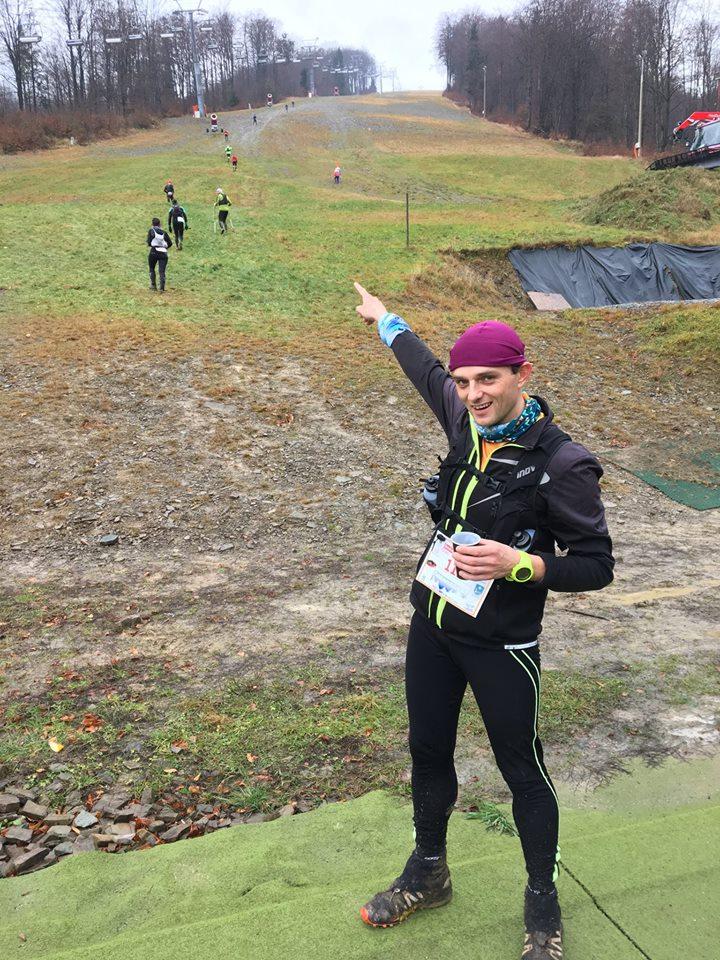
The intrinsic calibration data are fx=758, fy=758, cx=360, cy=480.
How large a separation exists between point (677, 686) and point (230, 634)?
3.34 meters

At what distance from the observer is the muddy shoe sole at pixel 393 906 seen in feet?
8.80

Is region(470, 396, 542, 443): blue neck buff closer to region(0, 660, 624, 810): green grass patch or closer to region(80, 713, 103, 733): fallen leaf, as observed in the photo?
region(0, 660, 624, 810): green grass patch

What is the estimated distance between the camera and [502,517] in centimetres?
233

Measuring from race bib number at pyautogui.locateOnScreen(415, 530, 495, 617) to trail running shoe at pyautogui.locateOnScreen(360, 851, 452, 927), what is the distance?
1.07 metres

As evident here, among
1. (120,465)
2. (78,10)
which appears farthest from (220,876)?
(78,10)

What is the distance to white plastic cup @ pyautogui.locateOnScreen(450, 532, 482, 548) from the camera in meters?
2.23

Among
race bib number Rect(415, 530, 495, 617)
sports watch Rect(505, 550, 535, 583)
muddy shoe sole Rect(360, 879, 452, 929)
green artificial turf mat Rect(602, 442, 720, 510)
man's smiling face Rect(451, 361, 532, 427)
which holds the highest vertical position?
man's smiling face Rect(451, 361, 532, 427)

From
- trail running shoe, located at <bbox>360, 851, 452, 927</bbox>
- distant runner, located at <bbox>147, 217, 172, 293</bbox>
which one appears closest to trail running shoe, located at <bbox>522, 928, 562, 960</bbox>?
trail running shoe, located at <bbox>360, 851, 452, 927</bbox>

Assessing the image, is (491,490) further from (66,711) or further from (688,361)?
(688,361)

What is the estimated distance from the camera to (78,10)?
256 feet

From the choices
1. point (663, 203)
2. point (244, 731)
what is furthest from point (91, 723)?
point (663, 203)

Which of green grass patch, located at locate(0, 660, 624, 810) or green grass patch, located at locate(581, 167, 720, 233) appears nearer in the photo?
green grass patch, located at locate(0, 660, 624, 810)

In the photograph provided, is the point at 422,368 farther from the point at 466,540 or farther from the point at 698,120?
the point at 698,120

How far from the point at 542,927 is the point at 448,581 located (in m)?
1.21
